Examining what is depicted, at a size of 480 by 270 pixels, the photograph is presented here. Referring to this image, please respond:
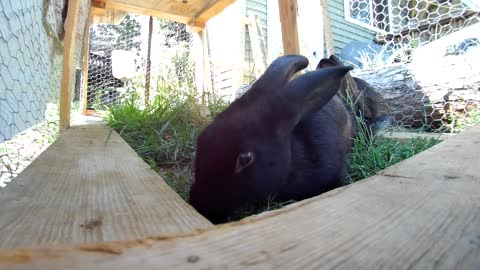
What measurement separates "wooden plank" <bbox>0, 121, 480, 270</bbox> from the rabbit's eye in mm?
446

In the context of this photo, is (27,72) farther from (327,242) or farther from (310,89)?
(327,242)

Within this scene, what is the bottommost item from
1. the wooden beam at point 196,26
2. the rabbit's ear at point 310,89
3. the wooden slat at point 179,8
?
the rabbit's ear at point 310,89

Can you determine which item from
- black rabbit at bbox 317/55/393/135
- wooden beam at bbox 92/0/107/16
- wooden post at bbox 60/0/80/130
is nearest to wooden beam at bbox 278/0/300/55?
black rabbit at bbox 317/55/393/135

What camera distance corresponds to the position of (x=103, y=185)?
104 centimetres

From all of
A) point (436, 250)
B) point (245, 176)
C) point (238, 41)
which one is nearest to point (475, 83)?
point (245, 176)

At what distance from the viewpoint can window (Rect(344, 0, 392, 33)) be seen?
10.2 meters

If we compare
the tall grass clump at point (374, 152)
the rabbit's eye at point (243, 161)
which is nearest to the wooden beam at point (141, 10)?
the tall grass clump at point (374, 152)

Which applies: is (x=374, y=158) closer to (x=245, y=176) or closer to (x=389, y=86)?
(x=245, y=176)

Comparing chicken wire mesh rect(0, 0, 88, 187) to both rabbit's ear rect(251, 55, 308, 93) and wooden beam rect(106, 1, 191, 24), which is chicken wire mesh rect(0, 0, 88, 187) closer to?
wooden beam rect(106, 1, 191, 24)

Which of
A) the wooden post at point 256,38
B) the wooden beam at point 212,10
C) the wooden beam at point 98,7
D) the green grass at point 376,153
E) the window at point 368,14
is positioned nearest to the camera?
the green grass at point 376,153

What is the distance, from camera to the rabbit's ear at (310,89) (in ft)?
4.39

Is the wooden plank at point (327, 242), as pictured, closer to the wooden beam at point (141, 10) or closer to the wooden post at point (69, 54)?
the wooden post at point (69, 54)

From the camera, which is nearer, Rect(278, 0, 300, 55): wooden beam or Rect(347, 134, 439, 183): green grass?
Rect(347, 134, 439, 183): green grass

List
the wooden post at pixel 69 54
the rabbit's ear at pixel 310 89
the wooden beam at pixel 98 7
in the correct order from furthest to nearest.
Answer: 1. the wooden beam at pixel 98 7
2. the wooden post at pixel 69 54
3. the rabbit's ear at pixel 310 89
